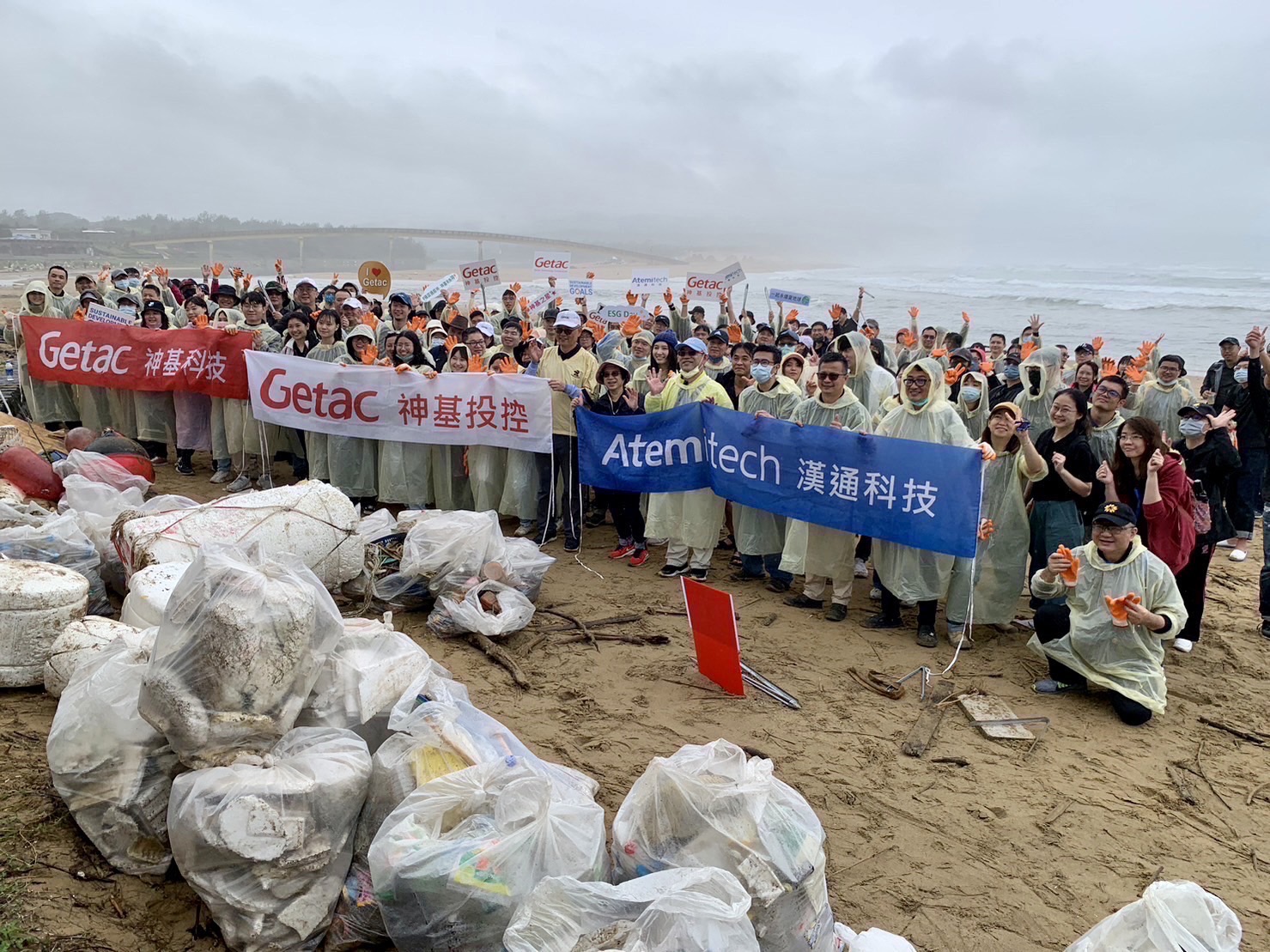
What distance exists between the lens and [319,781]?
2.94 meters

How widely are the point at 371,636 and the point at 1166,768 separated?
405 centimetres

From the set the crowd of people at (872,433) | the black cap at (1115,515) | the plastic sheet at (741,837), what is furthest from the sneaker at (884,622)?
the plastic sheet at (741,837)

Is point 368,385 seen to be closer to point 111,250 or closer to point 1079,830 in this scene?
point 1079,830

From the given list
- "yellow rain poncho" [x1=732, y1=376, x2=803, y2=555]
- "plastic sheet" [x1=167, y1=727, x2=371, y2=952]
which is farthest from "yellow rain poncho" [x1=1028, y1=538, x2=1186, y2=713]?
"plastic sheet" [x1=167, y1=727, x2=371, y2=952]

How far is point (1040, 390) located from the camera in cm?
798

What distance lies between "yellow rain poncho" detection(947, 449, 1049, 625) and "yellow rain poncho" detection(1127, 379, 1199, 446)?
13.4ft

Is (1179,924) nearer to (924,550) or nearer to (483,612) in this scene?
(924,550)

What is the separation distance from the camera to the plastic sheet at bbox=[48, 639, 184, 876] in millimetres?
3195

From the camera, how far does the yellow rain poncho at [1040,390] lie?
8.00 m

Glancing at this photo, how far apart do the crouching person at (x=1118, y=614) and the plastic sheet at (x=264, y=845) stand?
4.18 m

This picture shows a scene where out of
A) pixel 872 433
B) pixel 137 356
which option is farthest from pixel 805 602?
pixel 137 356

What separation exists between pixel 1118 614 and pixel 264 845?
4499 millimetres

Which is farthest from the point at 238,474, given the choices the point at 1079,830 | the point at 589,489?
the point at 1079,830

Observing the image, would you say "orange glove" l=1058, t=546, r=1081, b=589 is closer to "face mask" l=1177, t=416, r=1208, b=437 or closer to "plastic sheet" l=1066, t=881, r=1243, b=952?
"face mask" l=1177, t=416, r=1208, b=437
